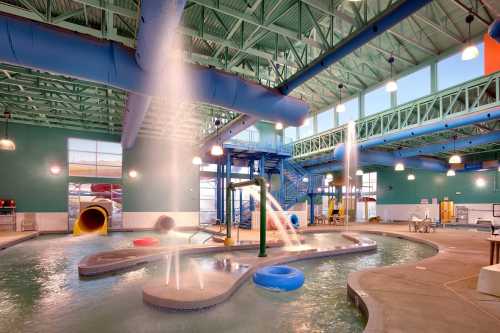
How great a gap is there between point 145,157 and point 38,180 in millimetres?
6033

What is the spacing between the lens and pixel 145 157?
62.4ft

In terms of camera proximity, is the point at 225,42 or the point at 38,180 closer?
the point at 225,42

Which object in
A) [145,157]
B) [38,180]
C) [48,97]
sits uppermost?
[48,97]

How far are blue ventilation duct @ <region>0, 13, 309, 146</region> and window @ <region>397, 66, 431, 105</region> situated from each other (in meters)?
11.0

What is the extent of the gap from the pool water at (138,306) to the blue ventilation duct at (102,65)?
4.46 metres

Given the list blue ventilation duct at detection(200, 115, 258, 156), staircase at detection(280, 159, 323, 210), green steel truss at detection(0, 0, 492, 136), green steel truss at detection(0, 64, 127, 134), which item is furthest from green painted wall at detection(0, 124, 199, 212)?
staircase at detection(280, 159, 323, 210)

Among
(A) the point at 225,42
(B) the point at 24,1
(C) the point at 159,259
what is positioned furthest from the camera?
(C) the point at 159,259

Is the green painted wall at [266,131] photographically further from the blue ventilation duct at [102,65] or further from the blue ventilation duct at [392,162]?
the blue ventilation duct at [102,65]

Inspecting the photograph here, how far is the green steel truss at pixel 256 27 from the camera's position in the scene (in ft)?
21.9

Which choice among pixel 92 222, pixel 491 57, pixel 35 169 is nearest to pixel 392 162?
pixel 491 57

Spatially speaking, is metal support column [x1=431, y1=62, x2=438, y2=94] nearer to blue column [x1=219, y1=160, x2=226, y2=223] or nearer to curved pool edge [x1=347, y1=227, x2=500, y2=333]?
curved pool edge [x1=347, y1=227, x2=500, y2=333]

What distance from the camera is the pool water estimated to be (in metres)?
4.50

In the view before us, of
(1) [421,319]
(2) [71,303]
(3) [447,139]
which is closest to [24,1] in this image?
(2) [71,303]

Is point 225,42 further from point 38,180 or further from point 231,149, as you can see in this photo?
point 38,180
